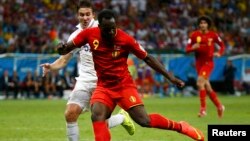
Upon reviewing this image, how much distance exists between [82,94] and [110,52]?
4.35 ft

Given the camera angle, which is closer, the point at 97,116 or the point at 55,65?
the point at 97,116

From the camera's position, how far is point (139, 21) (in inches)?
1500

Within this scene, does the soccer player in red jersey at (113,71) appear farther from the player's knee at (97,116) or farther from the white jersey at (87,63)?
the white jersey at (87,63)

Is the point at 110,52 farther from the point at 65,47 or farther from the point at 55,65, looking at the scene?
the point at 55,65

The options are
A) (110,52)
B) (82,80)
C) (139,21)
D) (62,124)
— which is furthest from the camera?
(139,21)

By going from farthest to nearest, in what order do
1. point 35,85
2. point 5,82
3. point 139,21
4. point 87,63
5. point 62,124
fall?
point 139,21, point 35,85, point 5,82, point 62,124, point 87,63

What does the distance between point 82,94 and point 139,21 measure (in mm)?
26631

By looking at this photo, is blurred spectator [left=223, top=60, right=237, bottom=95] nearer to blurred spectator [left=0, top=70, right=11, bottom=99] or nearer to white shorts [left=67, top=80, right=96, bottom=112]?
blurred spectator [left=0, top=70, right=11, bottom=99]

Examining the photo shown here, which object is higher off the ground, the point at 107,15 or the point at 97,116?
the point at 107,15

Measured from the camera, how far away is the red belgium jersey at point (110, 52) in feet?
34.8

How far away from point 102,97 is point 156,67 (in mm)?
962

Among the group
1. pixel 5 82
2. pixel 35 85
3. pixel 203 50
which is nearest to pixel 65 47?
pixel 203 50

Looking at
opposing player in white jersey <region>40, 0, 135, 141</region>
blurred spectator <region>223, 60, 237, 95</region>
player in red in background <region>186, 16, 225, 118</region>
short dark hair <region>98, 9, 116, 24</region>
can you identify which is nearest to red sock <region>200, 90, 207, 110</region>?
player in red in background <region>186, 16, 225, 118</region>

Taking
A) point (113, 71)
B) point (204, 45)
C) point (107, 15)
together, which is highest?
point (107, 15)
